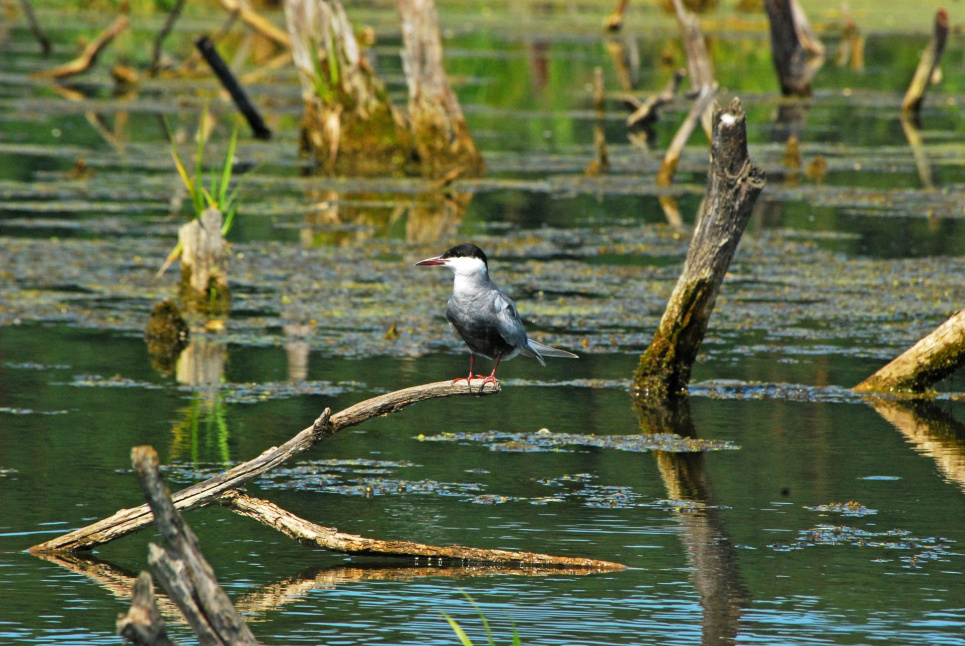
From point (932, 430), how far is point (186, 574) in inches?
219

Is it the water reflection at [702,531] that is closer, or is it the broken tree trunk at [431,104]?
the water reflection at [702,531]

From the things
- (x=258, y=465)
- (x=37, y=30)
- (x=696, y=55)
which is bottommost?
(x=258, y=465)

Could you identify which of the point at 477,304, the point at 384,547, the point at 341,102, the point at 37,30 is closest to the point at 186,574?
the point at 384,547

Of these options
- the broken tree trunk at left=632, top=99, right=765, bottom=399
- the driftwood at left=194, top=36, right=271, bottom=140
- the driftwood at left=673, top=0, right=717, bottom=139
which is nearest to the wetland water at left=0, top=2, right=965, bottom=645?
the broken tree trunk at left=632, top=99, right=765, bottom=399

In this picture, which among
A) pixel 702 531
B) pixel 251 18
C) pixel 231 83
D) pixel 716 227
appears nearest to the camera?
pixel 702 531

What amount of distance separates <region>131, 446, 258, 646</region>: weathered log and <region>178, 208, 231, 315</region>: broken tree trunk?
757 centimetres

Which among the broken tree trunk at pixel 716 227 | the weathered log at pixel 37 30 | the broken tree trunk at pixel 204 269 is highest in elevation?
the weathered log at pixel 37 30

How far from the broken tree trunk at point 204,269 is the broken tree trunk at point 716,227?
386 centimetres

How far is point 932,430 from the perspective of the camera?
28.6 feet

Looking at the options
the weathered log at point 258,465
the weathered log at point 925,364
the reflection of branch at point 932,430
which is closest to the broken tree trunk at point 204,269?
the weathered log at point 925,364

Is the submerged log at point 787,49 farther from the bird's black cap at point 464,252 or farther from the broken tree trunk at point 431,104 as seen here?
the bird's black cap at point 464,252

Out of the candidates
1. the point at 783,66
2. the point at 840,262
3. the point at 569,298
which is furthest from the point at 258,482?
the point at 783,66

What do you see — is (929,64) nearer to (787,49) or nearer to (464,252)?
(787,49)

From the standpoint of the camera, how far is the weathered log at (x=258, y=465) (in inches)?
230
